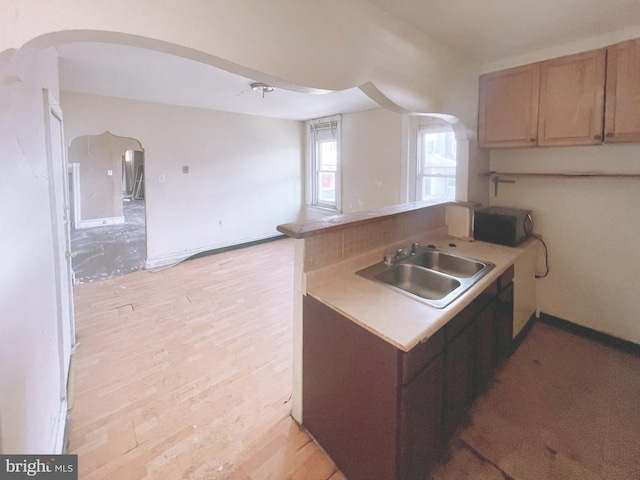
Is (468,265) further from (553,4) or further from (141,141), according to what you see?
(141,141)

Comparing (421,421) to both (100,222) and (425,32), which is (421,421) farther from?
(100,222)

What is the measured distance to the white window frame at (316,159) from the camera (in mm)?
5429

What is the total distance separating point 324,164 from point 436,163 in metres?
2.49

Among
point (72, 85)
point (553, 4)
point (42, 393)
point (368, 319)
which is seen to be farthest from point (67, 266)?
point (553, 4)

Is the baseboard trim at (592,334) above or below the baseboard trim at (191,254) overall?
below

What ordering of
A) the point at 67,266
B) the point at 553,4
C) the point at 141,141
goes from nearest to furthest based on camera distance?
the point at 553,4 < the point at 67,266 < the point at 141,141

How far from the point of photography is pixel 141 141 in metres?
4.29

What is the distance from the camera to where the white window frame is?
5429 mm

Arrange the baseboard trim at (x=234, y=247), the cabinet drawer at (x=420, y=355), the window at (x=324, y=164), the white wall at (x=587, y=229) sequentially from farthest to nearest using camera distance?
the window at (x=324, y=164) → the baseboard trim at (x=234, y=247) → the white wall at (x=587, y=229) → the cabinet drawer at (x=420, y=355)

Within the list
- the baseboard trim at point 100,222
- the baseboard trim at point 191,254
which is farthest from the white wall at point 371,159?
the baseboard trim at point 100,222

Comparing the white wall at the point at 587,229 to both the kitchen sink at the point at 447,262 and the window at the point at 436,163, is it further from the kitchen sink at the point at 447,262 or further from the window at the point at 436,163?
the kitchen sink at the point at 447,262

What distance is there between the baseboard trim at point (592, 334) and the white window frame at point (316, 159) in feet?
11.5

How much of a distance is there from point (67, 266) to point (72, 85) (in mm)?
2296

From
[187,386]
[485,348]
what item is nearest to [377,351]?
[485,348]
